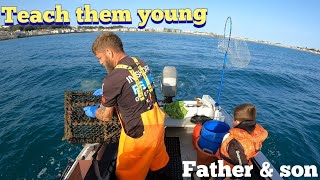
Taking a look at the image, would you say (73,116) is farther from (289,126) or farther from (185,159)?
(289,126)

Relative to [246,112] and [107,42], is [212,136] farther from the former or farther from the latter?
[107,42]

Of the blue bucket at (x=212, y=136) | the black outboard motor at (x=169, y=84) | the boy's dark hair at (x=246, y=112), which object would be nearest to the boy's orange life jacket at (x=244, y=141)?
the boy's dark hair at (x=246, y=112)

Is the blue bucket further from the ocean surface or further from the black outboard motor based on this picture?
the ocean surface

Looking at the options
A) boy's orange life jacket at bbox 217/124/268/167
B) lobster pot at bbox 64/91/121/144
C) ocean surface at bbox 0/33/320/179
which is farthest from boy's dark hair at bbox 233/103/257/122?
ocean surface at bbox 0/33/320/179

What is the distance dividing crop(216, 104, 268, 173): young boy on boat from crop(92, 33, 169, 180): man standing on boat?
940 millimetres

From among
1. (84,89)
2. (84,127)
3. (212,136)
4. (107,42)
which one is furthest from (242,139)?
(84,89)

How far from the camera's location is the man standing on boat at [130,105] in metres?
2.69

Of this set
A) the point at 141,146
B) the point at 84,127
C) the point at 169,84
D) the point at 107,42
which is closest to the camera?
the point at 107,42

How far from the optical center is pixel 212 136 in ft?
13.4

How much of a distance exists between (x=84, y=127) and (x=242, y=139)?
8.48 ft

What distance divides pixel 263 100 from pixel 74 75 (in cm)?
1331

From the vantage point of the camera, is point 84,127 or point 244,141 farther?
point 84,127

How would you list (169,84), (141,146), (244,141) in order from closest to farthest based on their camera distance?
(141,146) < (244,141) < (169,84)

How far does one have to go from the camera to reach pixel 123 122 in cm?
294
